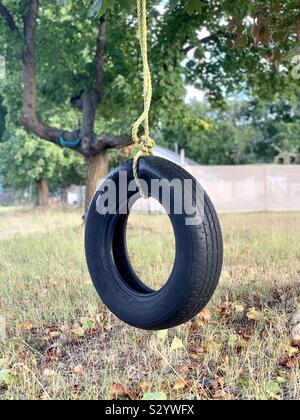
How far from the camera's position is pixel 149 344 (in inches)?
113

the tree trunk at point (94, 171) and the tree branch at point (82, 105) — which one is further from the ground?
the tree branch at point (82, 105)

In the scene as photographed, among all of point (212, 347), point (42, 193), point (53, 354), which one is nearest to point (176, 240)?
point (212, 347)

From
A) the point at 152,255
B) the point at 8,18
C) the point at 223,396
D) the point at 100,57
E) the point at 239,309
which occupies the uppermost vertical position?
the point at 8,18

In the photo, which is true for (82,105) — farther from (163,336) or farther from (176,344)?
(176,344)

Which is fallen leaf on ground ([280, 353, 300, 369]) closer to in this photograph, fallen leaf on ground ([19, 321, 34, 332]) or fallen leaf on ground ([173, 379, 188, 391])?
fallen leaf on ground ([173, 379, 188, 391])

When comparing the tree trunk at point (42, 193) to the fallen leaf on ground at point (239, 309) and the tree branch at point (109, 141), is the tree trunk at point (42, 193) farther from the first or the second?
the fallen leaf on ground at point (239, 309)

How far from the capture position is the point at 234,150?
25469 millimetres

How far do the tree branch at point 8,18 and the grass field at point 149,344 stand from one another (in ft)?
18.0

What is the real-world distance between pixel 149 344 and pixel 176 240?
3.61 ft

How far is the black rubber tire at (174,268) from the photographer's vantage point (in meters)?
1.92

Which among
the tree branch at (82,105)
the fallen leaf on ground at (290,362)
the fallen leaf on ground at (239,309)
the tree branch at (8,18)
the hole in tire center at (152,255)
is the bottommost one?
the fallen leaf on ground at (290,362)

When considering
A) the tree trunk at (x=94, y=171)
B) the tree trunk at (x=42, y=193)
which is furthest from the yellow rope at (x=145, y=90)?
the tree trunk at (x=42, y=193)

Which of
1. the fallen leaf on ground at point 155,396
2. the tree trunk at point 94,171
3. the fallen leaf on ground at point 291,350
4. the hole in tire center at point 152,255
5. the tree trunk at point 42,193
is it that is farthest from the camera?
the tree trunk at point 42,193

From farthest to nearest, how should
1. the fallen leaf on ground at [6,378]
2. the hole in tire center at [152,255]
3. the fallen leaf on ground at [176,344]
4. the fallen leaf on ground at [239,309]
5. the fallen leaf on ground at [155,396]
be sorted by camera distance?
1. the hole in tire center at [152,255]
2. the fallen leaf on ground at [239,309]
3. the fallen leaf on ground at [176,344]
4. the fallen leaf on ground at [6,378]
5. the fallen leaf on ground at [155,396]
